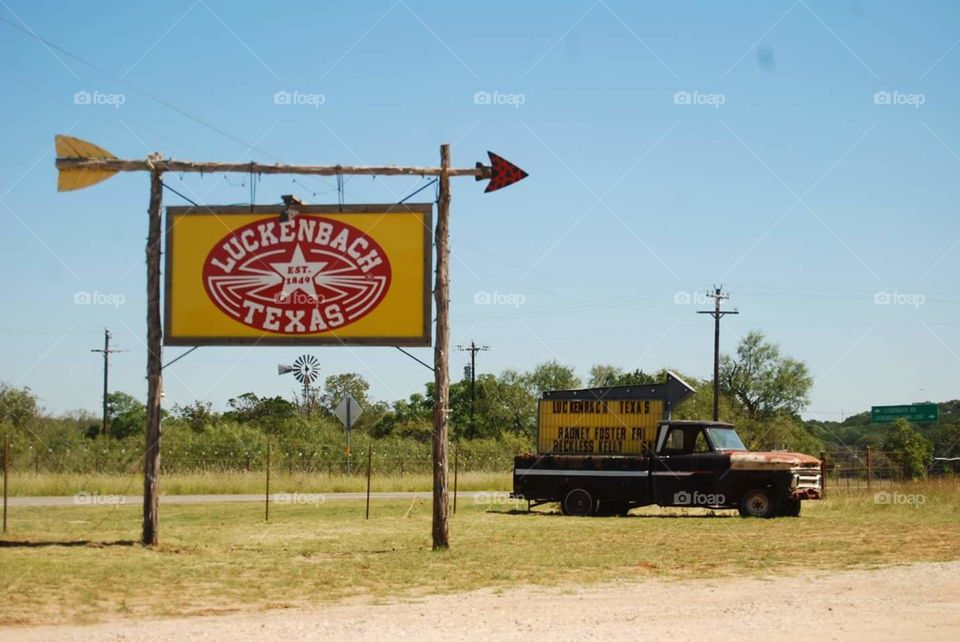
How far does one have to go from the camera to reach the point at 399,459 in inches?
1906

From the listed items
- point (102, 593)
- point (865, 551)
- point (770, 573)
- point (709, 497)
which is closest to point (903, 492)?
point (709, 497)

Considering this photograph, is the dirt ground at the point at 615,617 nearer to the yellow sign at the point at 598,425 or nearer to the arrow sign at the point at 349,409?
the yellow sign at the point at 598,425

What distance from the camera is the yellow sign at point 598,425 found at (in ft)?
89.9

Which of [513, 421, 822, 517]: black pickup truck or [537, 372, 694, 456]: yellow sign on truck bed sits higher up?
[537, 372, 694, 456]: yellow sign on truck bed

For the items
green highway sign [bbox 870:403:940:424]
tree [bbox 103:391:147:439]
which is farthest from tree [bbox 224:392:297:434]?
green highway sign [bbox 870:403:940:424]

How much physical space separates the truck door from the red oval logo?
996 cm

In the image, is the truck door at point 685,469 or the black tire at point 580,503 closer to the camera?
the truck door at point 685,469

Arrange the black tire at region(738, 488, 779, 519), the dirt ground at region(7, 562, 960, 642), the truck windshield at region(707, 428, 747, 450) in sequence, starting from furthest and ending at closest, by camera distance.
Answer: the truck windshield at region(707, 428, 747, 450)
the black tire at region(738, 488, 779, 519)
the dirt ground at region(7, 562, 960, 642)

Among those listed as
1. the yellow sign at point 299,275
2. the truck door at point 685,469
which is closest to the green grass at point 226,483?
the truck door at point 685,469

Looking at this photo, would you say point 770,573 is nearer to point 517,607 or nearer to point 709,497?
point 517,607

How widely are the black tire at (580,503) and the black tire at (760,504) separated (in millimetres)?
3512

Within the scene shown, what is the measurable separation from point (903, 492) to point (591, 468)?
11.0 m

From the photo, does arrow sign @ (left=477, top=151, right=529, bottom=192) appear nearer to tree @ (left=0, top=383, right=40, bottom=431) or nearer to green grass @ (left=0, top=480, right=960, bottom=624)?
green grass @ (left=0, top=480, right=960, bottom=624)

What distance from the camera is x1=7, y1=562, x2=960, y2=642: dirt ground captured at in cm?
1027
